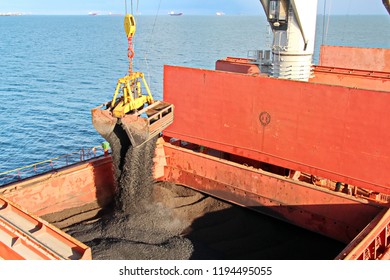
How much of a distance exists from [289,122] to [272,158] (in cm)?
109

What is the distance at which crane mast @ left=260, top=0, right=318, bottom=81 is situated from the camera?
1139cm

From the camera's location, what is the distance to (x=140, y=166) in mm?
9992

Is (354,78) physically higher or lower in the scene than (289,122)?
higher

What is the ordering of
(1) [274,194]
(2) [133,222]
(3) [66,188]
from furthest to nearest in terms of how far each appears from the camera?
1. (3) [66,188]
2. (1) [274,194]
3. (2) [133,222]

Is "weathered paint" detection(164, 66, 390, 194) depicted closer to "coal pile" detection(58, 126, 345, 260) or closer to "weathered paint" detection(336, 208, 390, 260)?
"weathered paint" detection(336, 208, 390, 260)

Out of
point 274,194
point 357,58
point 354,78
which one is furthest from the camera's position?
point 357,58

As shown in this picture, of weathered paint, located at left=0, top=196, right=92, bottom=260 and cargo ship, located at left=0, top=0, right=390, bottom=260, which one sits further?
cargo ship, located at left=0, top=0, right=390, bottom=260

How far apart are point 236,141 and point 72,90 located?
2676cm

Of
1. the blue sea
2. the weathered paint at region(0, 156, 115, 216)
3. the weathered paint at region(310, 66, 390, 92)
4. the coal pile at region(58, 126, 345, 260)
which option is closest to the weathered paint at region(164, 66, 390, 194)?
the coal pile at region(58, 126, 345, 260)

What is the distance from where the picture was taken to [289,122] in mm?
9688

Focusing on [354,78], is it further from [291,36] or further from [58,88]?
[58,88]

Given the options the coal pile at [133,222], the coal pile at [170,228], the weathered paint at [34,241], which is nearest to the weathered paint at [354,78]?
the coal pile at [170,228]

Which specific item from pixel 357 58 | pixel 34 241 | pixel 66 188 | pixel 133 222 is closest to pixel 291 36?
pixel 357 58

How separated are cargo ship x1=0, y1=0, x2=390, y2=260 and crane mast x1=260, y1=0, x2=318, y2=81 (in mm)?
31
